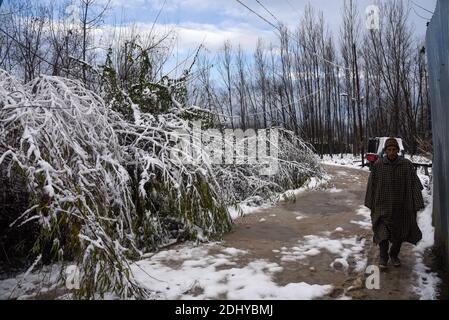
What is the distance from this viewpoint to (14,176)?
408cm

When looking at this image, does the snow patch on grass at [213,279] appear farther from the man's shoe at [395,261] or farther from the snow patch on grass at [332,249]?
the man's shoe at [395,261]

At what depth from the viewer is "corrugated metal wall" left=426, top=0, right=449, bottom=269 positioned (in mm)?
3733

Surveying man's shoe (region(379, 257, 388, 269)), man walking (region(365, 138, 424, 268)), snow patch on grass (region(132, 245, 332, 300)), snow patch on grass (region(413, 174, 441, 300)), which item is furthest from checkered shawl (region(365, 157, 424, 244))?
snow patch on grass (region(132, 245, 332, 300))

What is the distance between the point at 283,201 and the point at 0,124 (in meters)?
Result: 6.76

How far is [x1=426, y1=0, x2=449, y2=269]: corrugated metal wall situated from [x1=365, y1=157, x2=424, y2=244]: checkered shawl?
10.7 inches

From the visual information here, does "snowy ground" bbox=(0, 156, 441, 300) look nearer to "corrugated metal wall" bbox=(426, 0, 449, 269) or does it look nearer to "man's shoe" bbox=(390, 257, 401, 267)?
"man's shoe" bbox=(390, 257, 401, 267)

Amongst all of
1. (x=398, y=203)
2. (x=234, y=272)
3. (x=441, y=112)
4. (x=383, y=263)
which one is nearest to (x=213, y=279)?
(x=234, y=272)

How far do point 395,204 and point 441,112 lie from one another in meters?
1.15

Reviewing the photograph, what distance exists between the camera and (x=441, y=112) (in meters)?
4.26

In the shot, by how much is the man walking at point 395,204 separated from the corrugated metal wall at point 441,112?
0.90 ft

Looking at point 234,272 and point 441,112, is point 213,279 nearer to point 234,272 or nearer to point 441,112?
point 234,272

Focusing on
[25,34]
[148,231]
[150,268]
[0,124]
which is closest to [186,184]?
[148,231]

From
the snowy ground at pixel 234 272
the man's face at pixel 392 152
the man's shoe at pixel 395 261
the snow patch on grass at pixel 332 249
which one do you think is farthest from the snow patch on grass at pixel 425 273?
the man's face at pixel 392 152
